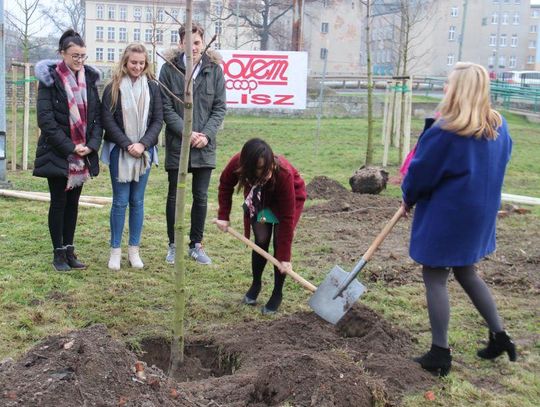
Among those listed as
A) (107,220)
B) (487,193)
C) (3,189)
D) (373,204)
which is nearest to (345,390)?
(487,193)

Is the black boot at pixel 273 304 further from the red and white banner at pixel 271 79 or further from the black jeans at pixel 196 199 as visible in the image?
the red and white banner at pixel 271 79

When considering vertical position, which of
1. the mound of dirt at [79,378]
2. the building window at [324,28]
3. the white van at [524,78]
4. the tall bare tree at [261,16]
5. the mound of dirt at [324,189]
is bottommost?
the mound of dirt at [79,378]

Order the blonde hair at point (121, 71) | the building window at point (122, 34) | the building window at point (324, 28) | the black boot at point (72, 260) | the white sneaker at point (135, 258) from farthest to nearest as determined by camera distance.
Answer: the building window at point (122, 34) < the building window at point (324, 28) < the white sneaker at point (135, 258) < the black boot at point (72, 260) < the blonde hair at point (121, 71)

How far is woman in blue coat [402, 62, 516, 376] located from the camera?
381cm

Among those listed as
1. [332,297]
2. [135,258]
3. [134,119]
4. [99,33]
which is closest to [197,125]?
[134,119]

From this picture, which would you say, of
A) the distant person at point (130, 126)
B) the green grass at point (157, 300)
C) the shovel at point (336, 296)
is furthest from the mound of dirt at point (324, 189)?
the shovel at point (336, 296)

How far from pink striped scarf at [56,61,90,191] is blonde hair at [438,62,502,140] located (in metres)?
3.14

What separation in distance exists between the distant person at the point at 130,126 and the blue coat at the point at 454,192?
8.70 ft

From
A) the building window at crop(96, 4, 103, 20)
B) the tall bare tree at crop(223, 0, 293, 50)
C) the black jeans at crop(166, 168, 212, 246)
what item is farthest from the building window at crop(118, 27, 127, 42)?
the black jeans at crop(166, 168, 212, 246)

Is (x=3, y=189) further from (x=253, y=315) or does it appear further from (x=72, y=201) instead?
(x=253, y=315)

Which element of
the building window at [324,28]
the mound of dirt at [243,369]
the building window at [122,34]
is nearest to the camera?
the mound of dirt at [243,369]

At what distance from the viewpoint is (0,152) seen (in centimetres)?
972

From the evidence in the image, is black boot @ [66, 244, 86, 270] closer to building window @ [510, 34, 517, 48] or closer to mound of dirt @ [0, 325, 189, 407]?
mound of dirt @ [0, 325, 189, 407]

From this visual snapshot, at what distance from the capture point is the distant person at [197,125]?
620cm
